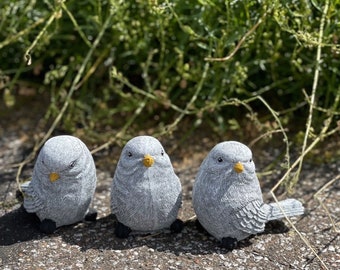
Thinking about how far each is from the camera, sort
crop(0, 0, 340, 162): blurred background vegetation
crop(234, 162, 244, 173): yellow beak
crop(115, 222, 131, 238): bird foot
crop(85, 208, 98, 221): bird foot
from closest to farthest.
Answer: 1. crop(234, 162, 244, 173): yellow beak
2. crop(115, 222, 131, 238): bird foot
3. crop(85, 208, 98, 221): bird foot
4. crop(0, 0, 340, 162): blurred background vegetation

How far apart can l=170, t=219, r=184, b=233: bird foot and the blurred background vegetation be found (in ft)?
1.26

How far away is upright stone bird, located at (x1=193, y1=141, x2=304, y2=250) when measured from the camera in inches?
77.3

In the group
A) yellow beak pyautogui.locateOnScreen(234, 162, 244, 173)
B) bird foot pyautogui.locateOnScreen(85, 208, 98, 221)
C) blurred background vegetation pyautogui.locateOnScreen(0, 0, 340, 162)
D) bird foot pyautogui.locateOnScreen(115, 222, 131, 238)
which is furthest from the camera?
blurred background vegetation pyautogui.locateOnScreen(0, 0, 340, 162)

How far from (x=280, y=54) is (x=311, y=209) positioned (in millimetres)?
687

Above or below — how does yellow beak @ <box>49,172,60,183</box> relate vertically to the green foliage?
below

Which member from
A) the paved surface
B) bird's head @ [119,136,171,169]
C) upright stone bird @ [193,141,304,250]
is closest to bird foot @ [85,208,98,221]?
the paved surface

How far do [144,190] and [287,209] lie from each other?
44 centimetres

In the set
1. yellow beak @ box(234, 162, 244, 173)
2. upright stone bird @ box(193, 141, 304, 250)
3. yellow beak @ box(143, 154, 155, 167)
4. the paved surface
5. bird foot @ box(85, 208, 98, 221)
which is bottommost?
the paved surface

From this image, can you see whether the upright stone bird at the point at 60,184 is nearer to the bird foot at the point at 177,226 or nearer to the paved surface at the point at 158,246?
the paved surface at the point at 158,246

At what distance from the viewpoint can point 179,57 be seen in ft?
8.28

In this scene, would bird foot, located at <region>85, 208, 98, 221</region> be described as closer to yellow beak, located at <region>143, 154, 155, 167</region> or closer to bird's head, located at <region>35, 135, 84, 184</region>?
bird's head, located at <region>35, 135, 84, 184</region>

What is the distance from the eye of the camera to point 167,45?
107 inches

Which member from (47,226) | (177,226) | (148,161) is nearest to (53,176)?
(47,226)

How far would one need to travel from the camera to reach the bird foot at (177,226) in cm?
206
